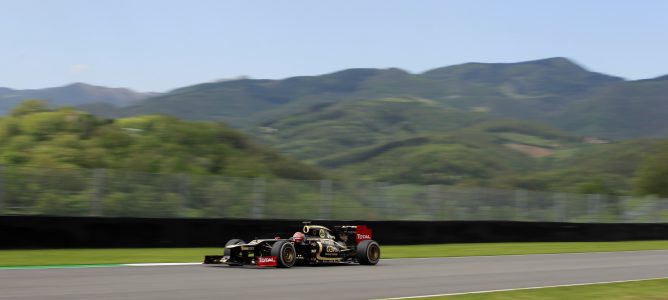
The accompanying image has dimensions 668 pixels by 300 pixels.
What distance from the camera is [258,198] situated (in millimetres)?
23703

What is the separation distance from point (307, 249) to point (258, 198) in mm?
8095

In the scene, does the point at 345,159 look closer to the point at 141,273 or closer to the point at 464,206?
the point at 464,206

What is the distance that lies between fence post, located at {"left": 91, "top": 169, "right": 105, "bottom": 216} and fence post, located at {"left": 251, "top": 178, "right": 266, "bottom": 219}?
472cm

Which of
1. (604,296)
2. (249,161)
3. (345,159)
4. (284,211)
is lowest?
(604,296)

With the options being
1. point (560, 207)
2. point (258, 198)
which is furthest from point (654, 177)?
point (258, 198)

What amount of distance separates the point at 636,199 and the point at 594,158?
406 feet

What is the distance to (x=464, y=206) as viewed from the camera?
98.5 ft

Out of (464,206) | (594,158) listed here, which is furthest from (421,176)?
(464,206)

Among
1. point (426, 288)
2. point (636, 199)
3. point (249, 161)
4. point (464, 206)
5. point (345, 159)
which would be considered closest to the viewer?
point (426, 288)

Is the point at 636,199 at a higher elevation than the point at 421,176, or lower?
lower

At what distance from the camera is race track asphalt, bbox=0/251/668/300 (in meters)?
10.4

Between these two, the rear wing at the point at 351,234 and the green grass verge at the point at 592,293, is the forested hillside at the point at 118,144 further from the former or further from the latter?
the green grass verge at the point at 592,293

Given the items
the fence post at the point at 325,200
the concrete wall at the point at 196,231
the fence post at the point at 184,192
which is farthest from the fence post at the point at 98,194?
the fence post at the point at 325,200

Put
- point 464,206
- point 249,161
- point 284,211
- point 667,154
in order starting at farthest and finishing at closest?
point 667,154, point 249,161, point 464,206, point 284,211
